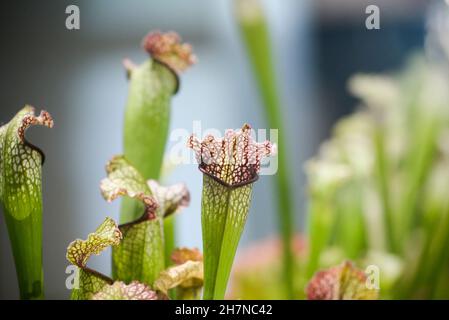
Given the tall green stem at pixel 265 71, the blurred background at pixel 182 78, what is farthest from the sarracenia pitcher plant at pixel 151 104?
the tall green stem at pixel 265 71

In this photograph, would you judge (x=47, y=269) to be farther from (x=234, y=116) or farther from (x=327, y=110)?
(x=327, y=110)

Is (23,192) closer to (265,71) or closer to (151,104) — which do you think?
(151,104)

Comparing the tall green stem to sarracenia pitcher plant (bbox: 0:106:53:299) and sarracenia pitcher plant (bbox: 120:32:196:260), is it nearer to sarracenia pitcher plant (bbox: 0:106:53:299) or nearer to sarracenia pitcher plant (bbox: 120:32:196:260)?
sarracenia pitcher plant (bbox: 120:32:196:260)

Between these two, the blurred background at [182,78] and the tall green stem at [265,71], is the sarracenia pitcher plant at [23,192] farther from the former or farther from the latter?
the tall green stem at [265,71]

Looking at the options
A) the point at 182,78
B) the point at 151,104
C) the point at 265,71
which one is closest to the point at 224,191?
the point at 151,104

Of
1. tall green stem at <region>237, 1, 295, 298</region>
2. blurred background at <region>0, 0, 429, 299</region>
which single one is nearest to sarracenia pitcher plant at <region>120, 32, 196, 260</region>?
blurred background at <region>0, 0, 429, 299</region>
